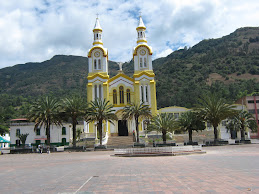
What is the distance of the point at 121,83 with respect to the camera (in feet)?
167

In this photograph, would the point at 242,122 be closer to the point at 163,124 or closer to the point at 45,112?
the point at 163,124

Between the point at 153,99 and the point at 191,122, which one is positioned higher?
the point at 153,99

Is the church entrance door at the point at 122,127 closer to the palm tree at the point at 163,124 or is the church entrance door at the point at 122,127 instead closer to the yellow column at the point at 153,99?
the yellow column at the point at 153,99

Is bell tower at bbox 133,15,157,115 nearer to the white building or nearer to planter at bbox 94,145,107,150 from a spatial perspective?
planter at bbox 94,145,107,150

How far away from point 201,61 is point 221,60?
11.2 metres

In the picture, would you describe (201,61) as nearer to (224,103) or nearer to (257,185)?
(224,103)

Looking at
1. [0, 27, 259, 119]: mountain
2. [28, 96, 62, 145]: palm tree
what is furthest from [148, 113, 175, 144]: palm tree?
[0, 27, 259, 119]: mountain

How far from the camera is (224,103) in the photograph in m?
36.7

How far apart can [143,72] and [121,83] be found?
4.95m

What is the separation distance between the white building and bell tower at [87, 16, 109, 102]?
9054mm

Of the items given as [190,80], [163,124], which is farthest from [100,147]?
[190,80]

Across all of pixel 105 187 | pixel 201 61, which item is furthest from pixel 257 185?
pixel 201 61

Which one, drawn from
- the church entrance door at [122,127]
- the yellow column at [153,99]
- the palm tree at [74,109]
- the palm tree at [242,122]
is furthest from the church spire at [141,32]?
the palm tree at [242,122]

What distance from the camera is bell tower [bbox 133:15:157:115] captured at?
48938mm
